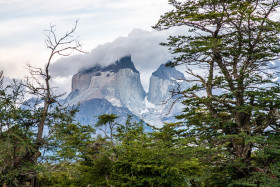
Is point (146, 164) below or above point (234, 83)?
below

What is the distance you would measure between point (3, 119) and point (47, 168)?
9.74ft

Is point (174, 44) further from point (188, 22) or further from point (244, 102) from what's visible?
point (244, 102)

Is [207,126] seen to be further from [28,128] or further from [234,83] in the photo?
[28,128]

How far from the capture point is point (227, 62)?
61.3 feet

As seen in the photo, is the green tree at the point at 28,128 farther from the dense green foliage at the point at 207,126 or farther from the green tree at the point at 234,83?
the green tree at the point at 234,83

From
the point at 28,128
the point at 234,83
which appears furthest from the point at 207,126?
the point at 28,128

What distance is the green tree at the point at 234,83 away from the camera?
1573 centimetres

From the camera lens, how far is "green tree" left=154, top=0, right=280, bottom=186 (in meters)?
15.7

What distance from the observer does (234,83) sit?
16.3 metres

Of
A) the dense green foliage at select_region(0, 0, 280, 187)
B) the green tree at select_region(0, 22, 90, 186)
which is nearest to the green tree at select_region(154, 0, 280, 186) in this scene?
the dense green foliage at select_region(0, 0, 280, 187)

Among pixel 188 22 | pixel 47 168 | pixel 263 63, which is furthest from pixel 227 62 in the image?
pixel 47 168

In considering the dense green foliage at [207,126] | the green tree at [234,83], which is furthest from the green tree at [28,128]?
the green tree at [234,83]

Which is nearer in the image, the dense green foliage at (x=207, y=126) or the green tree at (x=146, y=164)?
the dense green foliage at (x=207, y=126)

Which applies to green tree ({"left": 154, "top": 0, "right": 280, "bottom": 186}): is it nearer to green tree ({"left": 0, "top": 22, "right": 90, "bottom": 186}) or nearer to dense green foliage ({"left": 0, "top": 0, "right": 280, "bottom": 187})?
dense green foliage ({"left": 0, "top": 0, "right": 280, "bottom": 187})
